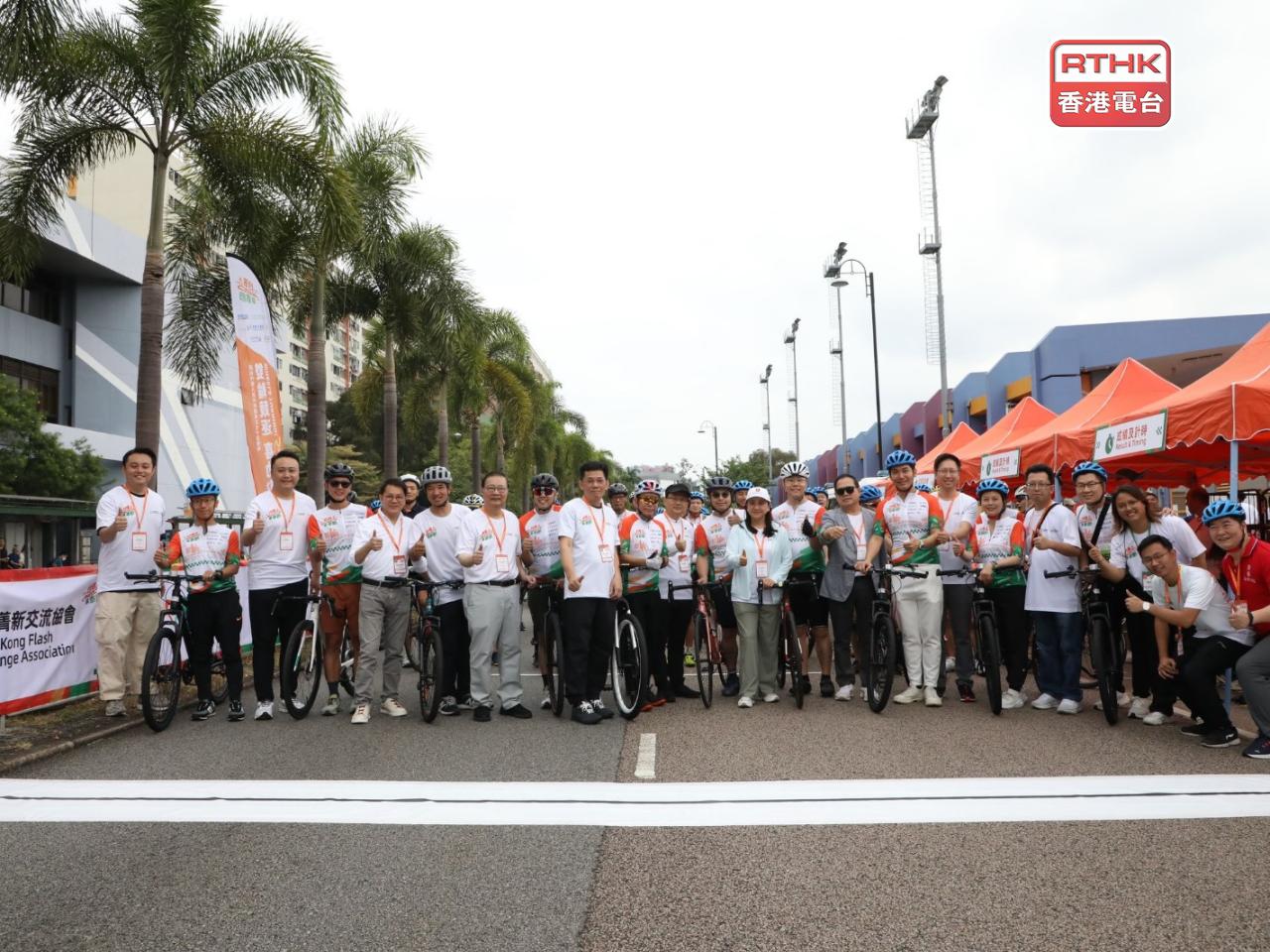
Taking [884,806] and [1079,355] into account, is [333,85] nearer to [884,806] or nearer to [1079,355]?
[884,806]

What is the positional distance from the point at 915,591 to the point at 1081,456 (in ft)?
17.3

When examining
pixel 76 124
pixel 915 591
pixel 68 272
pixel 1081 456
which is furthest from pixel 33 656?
pixel 68 272

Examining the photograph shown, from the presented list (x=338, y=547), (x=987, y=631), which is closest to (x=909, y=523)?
(x=987, y=631)

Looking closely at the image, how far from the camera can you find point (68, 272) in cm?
3791

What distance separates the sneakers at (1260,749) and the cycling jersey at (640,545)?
186 inches

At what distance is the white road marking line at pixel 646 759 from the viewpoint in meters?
6.33

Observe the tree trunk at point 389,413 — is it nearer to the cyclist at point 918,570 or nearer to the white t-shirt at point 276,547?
the white t-shirt at point 276,547

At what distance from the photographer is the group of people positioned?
324 inches

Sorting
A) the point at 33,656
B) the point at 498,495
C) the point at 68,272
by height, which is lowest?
the point at 33,656

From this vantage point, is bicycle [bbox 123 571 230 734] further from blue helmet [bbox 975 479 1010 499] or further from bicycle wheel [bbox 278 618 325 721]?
blue helmet [bbox 975 479 1010 499]

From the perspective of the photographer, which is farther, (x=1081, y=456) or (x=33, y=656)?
(x=1081, y=456)

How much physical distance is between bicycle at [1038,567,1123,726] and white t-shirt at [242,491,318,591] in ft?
20.7


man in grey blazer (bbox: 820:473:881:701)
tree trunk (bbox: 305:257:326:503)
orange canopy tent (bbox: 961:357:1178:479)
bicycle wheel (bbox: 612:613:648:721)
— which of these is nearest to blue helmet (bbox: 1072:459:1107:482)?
man in grey blazer (bbox: 820:473:881:701)

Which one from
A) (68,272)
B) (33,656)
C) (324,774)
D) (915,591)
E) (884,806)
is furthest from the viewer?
(68,272)
